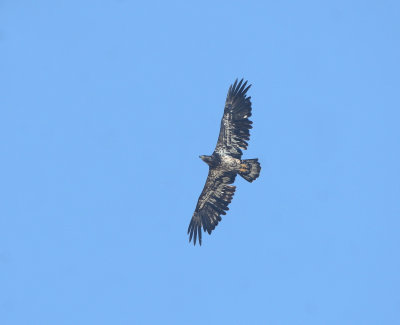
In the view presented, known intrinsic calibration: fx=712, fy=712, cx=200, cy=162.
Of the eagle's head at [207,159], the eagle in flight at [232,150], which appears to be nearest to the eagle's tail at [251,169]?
the eagle in flight at [232,150]

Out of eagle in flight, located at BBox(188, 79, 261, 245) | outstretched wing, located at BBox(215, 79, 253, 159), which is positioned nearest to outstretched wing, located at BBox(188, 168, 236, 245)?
eagle in flight, located at BBox(188, 79, 261, 245)

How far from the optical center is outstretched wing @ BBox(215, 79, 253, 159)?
24.9 m

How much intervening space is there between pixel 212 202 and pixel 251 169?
221 cm

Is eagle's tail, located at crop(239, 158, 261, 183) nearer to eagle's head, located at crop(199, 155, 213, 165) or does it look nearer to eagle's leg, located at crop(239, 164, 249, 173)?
eagle's leg, located at crop(239, 164, 249, 173)

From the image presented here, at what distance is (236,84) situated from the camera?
25266 millimetres

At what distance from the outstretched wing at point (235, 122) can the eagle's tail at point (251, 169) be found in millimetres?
379

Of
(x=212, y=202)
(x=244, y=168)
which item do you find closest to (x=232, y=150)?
(x=244, y=168)

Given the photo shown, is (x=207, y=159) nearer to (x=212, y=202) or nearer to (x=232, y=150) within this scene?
(x=232, y=150)

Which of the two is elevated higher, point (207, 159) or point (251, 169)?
point (207, 159)

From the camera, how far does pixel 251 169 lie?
82.8 feet

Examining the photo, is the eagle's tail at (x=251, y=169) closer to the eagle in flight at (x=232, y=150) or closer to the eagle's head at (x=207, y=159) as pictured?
the eagle in flight at (x=232, y=150)

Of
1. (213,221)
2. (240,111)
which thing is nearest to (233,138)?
(240,111)

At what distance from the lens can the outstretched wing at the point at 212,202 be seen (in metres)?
26.0

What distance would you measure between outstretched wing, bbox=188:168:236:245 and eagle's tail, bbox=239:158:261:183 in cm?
68
